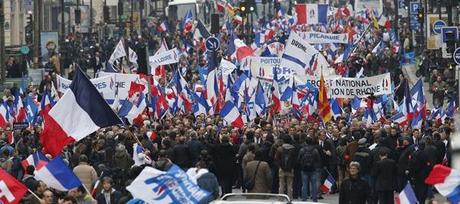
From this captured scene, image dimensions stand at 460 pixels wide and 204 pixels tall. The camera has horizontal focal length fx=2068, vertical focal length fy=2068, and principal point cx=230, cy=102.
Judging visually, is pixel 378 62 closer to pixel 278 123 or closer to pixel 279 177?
pixel 278 123

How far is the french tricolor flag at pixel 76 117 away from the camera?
80.2ft

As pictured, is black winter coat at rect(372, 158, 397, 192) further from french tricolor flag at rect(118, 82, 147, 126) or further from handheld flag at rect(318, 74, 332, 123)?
french tricolor flag at rect(118, 82, 147, 126)

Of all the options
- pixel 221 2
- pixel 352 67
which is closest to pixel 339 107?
pixel 352 67

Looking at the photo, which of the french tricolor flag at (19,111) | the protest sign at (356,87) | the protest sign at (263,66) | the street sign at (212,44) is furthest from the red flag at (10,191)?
the street sign at (212,44)

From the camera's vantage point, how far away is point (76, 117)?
2495 cm

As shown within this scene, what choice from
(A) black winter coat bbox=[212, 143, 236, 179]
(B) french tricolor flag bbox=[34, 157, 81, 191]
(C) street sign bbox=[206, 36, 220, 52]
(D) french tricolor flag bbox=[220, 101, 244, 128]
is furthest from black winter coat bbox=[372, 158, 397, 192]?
(C) street sign bbox=[206, 36, 220, 52]

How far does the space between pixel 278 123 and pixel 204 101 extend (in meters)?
4.21

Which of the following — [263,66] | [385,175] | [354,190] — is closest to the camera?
A: [354,190]

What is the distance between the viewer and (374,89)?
40.6 metres

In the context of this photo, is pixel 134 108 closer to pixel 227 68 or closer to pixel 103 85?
pixel 103 85

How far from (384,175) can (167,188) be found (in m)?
10.0

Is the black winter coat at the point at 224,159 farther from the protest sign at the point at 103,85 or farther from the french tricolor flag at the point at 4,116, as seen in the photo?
the protest sign at the point at 103,85

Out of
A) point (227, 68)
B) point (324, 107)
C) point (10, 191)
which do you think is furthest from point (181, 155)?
point (227, 68)

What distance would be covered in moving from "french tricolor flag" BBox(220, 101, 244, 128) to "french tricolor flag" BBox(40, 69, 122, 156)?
1308 cm
